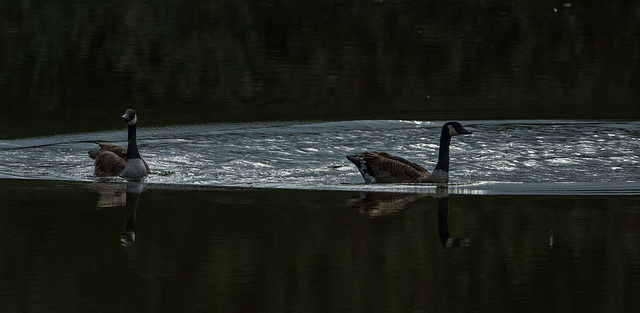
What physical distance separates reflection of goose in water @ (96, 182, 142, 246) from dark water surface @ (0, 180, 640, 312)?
0.03m

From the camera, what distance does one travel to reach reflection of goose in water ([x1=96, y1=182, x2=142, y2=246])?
442 inches

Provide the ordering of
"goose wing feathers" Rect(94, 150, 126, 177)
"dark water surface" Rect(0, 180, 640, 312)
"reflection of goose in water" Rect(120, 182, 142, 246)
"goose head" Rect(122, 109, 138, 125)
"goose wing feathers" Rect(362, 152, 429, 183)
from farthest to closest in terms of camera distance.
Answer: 1. "goose head" Rect(122, 109, 138, 125)
2. "goose wing feathers" Rect(94, 150, 126, 177)
3. "goose wing feathers" Rect(362, 152, 429, 183)
4. "reflection of goose in water" Rect(120, 182, 142, 246)
5. "dark water surface" Rect(0, 180, 640, 312)

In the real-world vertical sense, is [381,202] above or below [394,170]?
below

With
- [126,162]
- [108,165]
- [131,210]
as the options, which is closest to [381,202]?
[131,210]

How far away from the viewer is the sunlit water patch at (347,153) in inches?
593

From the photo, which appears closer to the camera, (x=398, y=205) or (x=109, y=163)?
(x=398, y=205)

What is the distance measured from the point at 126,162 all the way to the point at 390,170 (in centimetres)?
332

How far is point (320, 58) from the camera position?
987 inches

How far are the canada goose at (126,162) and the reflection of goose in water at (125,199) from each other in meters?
0.47

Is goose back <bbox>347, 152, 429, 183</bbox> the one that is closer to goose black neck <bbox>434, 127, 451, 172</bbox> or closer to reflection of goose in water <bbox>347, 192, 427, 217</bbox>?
goose black neck <bbox>434, 127, 451, 172</bbox>

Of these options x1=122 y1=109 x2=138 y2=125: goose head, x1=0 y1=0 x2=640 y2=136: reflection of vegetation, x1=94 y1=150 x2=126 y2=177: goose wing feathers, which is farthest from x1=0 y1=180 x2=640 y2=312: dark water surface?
x1=0 y1=0 x2=640 y2=136: reflection of vegetation

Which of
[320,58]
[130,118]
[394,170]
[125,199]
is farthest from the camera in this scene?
[320,58]

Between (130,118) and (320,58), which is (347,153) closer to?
(130,118)

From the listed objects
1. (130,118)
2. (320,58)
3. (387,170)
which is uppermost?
(320,58)
